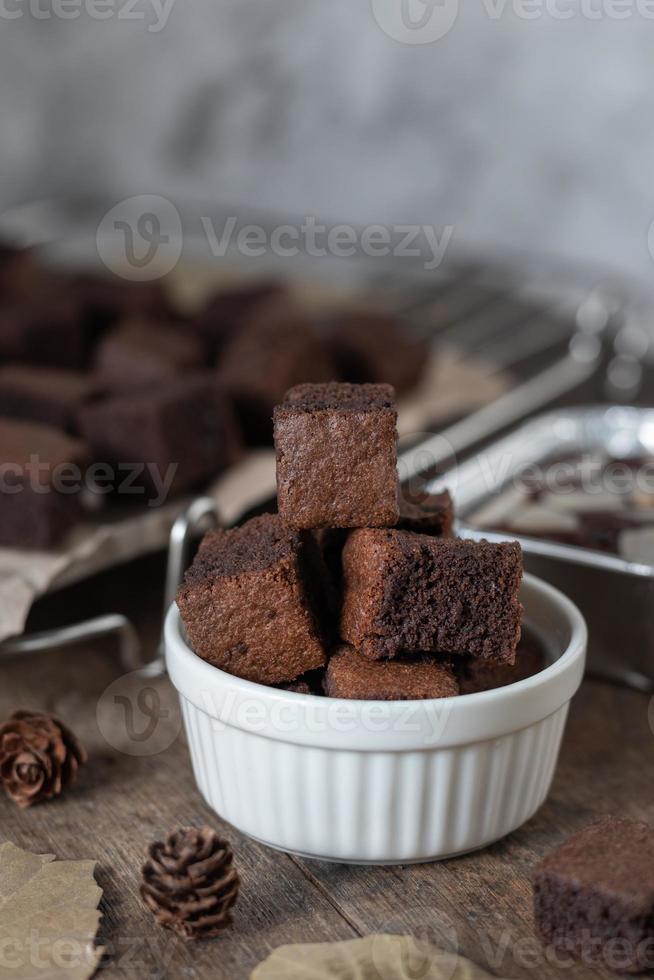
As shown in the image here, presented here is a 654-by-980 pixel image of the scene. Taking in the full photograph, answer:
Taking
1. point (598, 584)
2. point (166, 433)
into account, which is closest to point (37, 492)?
point (166, 433)

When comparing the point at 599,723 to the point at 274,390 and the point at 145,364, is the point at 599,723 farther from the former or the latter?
the point at 145,364

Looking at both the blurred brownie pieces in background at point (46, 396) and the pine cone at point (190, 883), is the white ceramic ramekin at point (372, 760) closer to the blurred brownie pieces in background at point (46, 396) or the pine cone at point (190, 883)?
the pine cone at point (190, 883)

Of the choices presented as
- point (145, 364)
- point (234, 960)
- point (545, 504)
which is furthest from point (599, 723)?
point (145, 364)

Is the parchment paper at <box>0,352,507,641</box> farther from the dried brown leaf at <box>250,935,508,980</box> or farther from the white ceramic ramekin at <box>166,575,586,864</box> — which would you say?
the dried brown leaf at <box>250,935,508,980</box>

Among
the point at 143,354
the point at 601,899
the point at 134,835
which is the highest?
the point at 143,354

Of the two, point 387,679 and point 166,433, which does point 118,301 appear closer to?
point 166,433

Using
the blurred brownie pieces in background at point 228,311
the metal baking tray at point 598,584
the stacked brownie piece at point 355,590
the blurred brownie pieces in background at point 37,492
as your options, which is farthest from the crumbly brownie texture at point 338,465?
the blurred brownie pieces in background at point 228,311

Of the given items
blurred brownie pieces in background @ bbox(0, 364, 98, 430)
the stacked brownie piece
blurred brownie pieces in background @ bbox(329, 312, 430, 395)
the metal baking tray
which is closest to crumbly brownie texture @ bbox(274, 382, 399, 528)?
the stacked brownie piece
